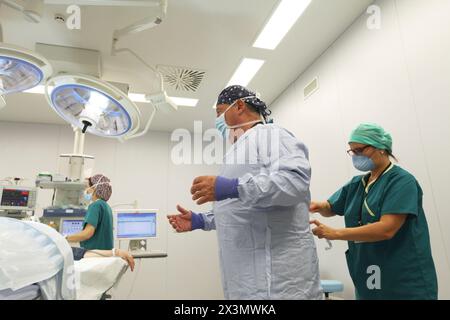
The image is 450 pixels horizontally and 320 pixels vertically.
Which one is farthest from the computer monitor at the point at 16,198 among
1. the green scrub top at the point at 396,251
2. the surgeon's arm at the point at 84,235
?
the green scrub top at the point at 396,251

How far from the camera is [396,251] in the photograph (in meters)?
1.27

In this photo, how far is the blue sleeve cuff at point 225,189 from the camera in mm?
952

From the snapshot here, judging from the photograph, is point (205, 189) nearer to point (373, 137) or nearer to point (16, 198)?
Answer: point (373, 137)

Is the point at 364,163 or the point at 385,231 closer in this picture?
the point at 385,231

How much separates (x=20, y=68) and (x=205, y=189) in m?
1.38

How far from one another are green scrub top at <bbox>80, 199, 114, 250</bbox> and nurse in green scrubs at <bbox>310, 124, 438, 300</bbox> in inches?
72.6

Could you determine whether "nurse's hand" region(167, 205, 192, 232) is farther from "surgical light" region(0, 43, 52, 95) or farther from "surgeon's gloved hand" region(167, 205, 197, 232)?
"surgical light" region(0, 43, 52, 95)

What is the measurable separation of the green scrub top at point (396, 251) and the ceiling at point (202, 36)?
1434mm

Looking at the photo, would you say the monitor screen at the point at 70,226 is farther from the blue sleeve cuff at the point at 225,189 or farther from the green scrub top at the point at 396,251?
the green scrub top at the point at 396,251

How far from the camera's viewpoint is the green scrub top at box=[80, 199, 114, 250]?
96.3 inches

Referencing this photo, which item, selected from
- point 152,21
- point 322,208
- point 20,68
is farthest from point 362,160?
point 20,68

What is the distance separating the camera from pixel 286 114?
337 centimetres
